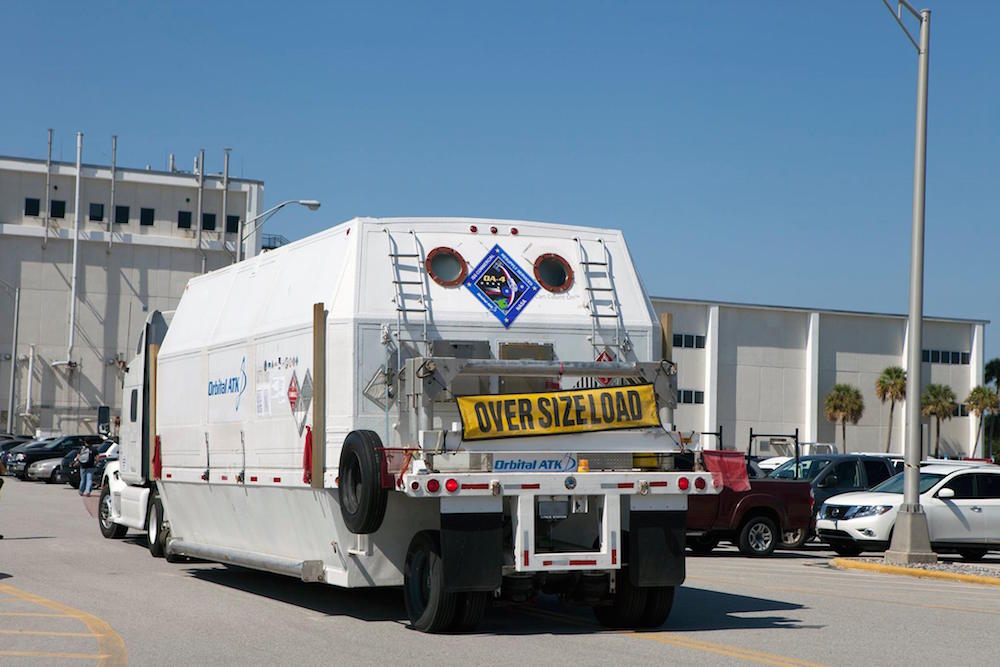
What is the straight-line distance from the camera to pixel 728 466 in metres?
12.1

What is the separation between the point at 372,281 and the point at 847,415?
59.6 metres

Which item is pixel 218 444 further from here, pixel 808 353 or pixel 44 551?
pixel 808 353

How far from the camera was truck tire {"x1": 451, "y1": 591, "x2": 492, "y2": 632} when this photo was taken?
11117 mm

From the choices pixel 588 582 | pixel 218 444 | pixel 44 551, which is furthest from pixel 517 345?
pixel 44 551

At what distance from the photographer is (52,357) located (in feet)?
229

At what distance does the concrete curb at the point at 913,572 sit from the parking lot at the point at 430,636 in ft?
0.94

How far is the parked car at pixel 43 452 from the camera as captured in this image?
48.5m

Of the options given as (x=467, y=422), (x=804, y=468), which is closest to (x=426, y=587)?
(x=467, y=422)

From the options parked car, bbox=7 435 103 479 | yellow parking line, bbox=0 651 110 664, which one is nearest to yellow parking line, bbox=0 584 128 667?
yellow parking line, bbox=0 651 110 664

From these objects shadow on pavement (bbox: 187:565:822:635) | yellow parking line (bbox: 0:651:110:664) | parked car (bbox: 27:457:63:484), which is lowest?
parked car (bbox: 27:457:63:484)

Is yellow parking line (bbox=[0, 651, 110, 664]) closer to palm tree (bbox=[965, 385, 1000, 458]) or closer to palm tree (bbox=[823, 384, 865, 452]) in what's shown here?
palm tree (bbox=[823, 384, 865, 452])

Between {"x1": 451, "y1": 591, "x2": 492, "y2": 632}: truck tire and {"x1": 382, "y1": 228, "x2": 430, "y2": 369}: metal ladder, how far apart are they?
6.92 feet

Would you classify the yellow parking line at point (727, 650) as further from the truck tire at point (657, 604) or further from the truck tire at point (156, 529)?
the truck tire at point (156, 529)

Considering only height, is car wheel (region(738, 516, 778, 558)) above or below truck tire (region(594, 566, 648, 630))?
below
